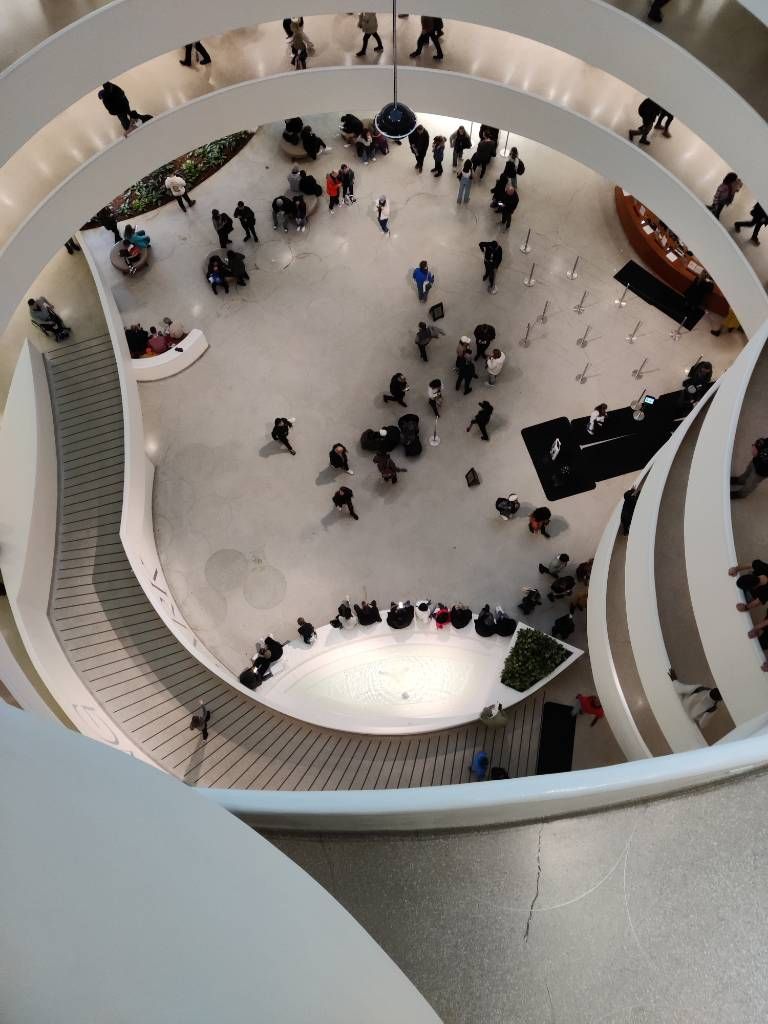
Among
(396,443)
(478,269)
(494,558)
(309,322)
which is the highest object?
(478,269)

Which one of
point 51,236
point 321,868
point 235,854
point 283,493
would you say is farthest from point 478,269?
point 235,854

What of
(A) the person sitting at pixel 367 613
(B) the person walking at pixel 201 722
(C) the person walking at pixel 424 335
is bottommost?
(B) the person walking at pixel 201 722

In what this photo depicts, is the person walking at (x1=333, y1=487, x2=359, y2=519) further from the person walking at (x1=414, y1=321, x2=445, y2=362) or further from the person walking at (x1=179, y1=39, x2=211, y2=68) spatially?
the person walking at (x1=179, y1=39, x2=211, y2=68)

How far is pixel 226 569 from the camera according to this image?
43.4 feet

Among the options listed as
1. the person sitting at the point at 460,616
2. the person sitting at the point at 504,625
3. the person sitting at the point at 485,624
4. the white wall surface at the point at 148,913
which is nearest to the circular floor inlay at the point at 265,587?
the person sitting at the point at 460,616

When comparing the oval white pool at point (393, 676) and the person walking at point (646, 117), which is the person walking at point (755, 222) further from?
the oval white pool at point (393, 676)

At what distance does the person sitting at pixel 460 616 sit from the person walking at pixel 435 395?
156 inches

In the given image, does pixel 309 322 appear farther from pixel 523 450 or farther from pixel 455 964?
pixel 455 964

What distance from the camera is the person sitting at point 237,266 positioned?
1484cm

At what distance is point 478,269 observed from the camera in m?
15.6

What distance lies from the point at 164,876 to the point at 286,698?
32.6 ft

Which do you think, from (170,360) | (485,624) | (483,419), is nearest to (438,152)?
(483,419)

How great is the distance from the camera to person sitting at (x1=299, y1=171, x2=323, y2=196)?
15.6 meters

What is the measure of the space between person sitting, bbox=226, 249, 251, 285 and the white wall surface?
44.0 feet
